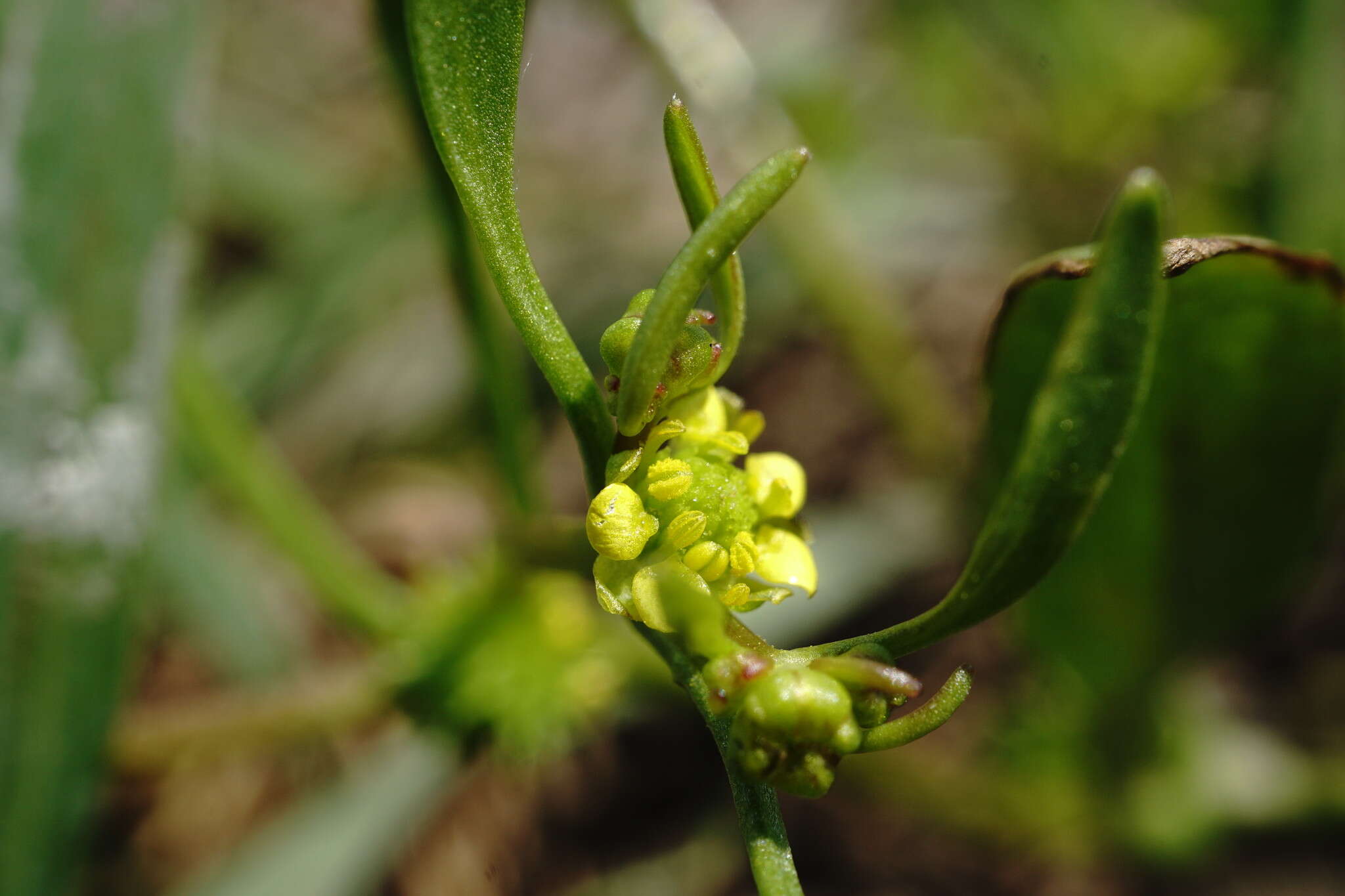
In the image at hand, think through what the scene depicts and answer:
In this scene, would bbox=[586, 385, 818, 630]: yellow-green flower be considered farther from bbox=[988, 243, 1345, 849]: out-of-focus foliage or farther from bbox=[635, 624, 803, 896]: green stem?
bbox=[988, 243, 1345, 849]: out-of-focus foliage

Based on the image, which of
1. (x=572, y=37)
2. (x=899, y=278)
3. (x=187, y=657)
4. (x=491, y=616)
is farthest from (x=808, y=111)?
(x=187, y=657)

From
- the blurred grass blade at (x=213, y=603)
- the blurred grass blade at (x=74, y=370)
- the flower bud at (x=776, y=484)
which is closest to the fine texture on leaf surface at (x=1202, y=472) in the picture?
the flower bud at (x=776, y=484)

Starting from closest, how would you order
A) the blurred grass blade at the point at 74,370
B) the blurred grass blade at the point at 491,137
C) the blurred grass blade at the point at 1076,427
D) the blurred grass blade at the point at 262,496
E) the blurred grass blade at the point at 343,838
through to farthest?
the blurred grass blade at the point at 1076,427
the blurred grass blade at the point at 491,137
the blurred grass blade at the point at 74,370
the blurred grass blade at the point at 262,496
the blurred grass blade at the point at 343,838

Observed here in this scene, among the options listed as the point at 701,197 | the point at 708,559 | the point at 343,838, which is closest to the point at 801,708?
the point at 708,559

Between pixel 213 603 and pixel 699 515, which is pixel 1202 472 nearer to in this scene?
pixel 699 515

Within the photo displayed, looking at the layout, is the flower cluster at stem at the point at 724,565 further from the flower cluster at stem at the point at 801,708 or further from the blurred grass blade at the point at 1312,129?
the blurred grass blade at the point at 1312,129

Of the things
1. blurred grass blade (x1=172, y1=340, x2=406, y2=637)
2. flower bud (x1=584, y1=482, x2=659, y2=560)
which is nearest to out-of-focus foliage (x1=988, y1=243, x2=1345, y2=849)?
flower bud (x1=584, y1=482, x2=659, y2=560)

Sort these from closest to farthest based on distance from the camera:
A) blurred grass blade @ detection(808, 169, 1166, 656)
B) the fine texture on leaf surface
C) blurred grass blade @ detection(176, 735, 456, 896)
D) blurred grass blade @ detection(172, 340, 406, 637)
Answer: blurred grass blade @ detection(808, 169, 1166, 656), the fine texture on leaf surface, blurred grass blade @ detection(172, 340, 406, 637), blurred grass blade @ detection(176, 735, 456, 896)

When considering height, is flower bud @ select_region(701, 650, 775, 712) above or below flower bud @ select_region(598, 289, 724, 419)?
below

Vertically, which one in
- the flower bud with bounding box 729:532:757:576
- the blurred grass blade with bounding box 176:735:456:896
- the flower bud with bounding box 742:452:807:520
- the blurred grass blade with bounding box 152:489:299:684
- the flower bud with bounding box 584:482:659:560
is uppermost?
the flower bud with bounding box 584:482:659:560
